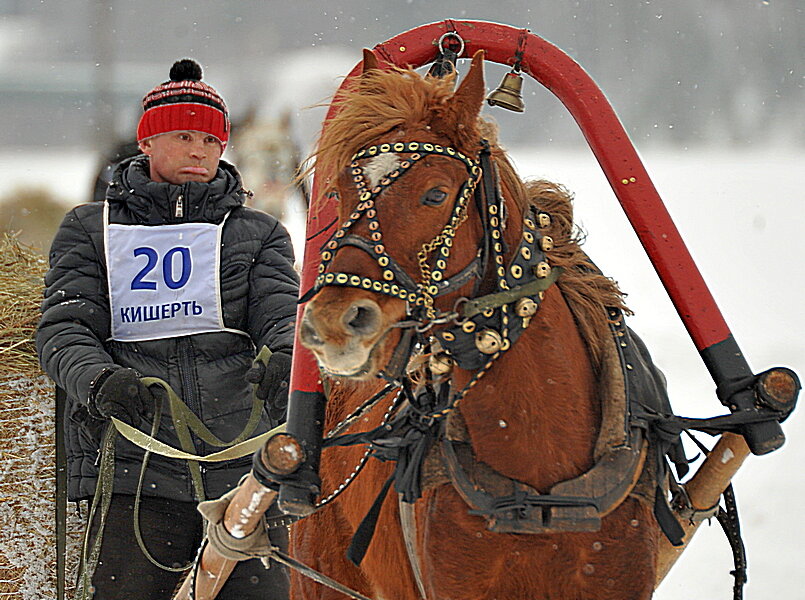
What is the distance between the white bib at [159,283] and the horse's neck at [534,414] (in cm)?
136

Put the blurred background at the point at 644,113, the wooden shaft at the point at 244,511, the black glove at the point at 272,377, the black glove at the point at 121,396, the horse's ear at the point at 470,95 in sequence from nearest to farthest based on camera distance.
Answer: the horse's ear at the point at 470,95
the wooden shaft at the point at 244,511
the black glove at the point at 121,396
the black glove at the point at 272,377
the blurred background at the point at 644,113

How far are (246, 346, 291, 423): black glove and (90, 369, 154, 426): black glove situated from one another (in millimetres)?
328

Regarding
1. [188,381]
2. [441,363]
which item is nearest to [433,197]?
[441,363]

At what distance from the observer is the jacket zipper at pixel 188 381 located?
324 cm

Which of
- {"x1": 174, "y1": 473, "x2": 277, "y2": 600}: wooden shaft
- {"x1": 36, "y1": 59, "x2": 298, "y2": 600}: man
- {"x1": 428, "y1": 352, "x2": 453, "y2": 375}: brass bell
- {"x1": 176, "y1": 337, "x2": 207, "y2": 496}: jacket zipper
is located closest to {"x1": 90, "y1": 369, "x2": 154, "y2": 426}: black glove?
{"x1": 36, "y1": 59, "x2": 298, "y2": 600}: man

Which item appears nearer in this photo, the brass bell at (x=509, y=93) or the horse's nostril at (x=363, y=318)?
the horse's nostril at (x=363, y=318)

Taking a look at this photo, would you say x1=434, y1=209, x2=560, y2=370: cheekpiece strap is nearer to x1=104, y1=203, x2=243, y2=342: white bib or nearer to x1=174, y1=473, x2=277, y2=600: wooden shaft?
x1=174, y1=473, x2=277, y2=600: wooden shaft

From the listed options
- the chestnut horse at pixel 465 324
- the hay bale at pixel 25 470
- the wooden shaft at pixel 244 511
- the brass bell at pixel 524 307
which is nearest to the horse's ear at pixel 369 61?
the chestnut horse at pixel 465 324

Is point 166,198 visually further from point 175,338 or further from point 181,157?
point 175,338

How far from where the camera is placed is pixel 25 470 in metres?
3.46

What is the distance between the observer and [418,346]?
6.68 ft

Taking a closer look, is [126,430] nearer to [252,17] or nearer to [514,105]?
[514,105]

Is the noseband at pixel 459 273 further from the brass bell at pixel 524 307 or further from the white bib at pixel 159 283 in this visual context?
the white bib at pixel 159 283

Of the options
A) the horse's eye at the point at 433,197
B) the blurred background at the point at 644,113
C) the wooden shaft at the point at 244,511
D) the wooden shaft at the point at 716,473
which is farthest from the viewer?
the blurred background at the point at 644,113
